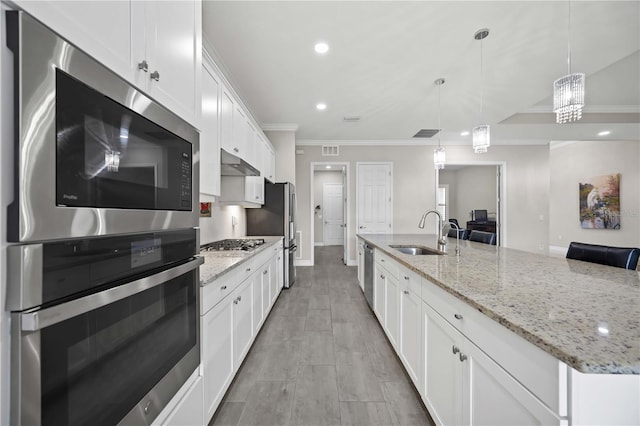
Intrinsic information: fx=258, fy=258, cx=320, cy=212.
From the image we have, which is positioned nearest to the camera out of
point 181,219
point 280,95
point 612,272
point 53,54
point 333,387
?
point 53,54

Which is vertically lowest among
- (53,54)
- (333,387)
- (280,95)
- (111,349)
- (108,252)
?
(333,387)

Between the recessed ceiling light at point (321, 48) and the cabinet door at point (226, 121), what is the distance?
991 millimetres

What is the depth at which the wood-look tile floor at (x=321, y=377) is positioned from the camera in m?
1.56

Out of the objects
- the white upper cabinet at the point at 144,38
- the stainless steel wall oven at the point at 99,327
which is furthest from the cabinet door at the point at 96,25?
the stainless steel wall oven at the point at 99,327

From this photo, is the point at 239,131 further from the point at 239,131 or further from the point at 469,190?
the point at 469,190

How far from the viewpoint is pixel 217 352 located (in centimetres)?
147

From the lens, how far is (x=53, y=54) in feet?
1.87

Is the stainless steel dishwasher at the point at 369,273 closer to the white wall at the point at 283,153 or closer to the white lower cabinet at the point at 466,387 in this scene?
the white lower cabinet at the point at 466,387

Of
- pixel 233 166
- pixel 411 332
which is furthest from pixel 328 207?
pixel 411 332

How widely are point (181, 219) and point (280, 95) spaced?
3.12 m

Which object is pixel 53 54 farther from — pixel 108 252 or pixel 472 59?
pixel 472 59

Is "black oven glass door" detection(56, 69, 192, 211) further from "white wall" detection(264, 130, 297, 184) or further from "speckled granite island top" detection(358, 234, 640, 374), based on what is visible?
"white wall" detection(264, 130, 297, 184)

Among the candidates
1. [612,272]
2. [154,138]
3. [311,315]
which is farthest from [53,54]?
[311,315]

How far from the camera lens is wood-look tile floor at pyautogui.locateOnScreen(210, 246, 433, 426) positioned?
1.56 metres
